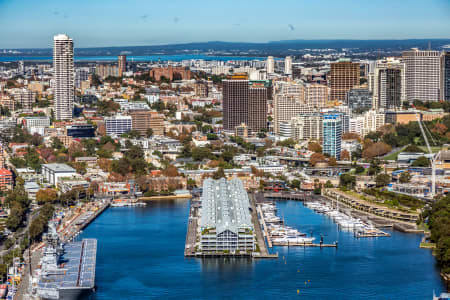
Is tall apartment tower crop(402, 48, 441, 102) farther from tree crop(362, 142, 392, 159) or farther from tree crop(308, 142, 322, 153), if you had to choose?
tree crop(308, 142, 322, 153)

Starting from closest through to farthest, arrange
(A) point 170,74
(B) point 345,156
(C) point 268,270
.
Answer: (C) point 268,270 → (B) point 345,156 → (A) point 170,74

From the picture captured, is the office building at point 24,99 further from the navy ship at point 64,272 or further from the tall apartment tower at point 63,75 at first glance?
the navy ship at point 64,272

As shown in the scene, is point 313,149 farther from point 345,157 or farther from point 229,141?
point 229,141

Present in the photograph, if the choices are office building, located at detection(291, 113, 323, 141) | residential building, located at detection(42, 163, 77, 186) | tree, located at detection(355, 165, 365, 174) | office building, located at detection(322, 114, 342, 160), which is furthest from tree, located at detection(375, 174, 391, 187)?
residential building, located at detection(42, 163, 77, 186)

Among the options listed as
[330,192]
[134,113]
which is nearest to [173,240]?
[330,192]

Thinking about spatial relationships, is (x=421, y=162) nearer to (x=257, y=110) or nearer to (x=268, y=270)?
(x=257, y=110)

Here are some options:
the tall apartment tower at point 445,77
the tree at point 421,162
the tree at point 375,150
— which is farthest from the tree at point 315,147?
the tall apartment tower at point 445,77

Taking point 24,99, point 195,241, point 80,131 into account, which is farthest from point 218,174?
point 24,99
